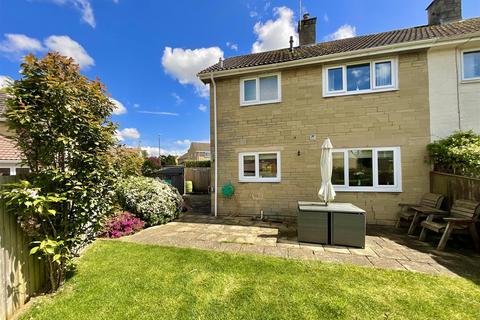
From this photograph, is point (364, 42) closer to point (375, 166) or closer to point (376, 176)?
point (375, 166)

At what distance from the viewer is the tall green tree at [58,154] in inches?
121

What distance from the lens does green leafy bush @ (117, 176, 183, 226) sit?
7.78 meters

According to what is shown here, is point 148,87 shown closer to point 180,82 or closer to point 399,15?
point 180,82

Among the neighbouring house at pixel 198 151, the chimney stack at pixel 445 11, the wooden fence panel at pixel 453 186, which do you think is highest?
the chimney stack at pixel 445 11

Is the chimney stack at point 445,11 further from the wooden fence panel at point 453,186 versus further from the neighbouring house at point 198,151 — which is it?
the neighbouring house at point 198,151

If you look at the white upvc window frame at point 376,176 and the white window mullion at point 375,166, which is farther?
the white window mullion at point 375,166

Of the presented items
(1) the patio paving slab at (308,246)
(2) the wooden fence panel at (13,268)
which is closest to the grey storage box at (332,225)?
(1) the patio paving slab at (308,246)

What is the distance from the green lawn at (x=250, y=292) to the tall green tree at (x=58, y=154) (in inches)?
31.6

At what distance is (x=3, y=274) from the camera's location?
282 cm

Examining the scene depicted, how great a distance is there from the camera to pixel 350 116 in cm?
812

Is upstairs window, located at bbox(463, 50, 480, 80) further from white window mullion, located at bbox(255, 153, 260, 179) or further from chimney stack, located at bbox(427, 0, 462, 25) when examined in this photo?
white window mullion, located at bbox(255, 153, 260, 179)

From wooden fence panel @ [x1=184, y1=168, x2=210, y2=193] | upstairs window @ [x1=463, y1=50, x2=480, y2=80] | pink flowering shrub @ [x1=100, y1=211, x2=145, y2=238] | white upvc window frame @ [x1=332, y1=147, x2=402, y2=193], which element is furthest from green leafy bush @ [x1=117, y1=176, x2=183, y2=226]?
upstairs window @ [x1=463, y1=50, x2=480, y2=80]

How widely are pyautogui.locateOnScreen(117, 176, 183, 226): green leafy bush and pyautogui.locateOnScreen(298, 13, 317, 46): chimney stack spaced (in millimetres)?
10944

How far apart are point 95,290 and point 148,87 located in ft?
62.1
